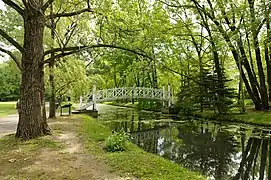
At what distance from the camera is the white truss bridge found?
2392cm

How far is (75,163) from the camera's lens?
6.23 meters

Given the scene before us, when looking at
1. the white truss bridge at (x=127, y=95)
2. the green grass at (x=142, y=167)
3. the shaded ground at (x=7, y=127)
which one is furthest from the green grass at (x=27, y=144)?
the white truss bridge at (x=127, y=95)

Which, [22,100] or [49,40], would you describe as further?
[49,40]

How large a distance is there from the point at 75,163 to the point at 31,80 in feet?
12.7

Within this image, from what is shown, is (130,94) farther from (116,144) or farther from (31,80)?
(116,144)

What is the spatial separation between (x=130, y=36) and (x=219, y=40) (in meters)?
9.07

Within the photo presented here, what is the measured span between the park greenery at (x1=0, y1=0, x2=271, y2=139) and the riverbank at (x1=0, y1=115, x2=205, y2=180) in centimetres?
141

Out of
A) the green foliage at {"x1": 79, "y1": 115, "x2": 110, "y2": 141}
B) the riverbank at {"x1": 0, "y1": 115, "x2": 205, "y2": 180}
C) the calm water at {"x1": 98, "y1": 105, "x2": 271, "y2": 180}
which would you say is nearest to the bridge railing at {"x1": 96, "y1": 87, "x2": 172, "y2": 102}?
the calm water at {"x1": 98, "y1": 105, "x2": 271, "y2": 180}

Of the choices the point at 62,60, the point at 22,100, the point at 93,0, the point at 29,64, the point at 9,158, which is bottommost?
the point at 9,158

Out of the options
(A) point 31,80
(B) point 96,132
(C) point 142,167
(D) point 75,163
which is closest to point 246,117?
(B) point 96,132

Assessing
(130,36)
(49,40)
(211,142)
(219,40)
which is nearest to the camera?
(130,36)

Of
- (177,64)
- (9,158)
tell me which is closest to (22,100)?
(9,158)

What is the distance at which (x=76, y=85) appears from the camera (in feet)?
52.2

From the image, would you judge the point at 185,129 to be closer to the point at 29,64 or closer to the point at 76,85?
the point at 76,85
